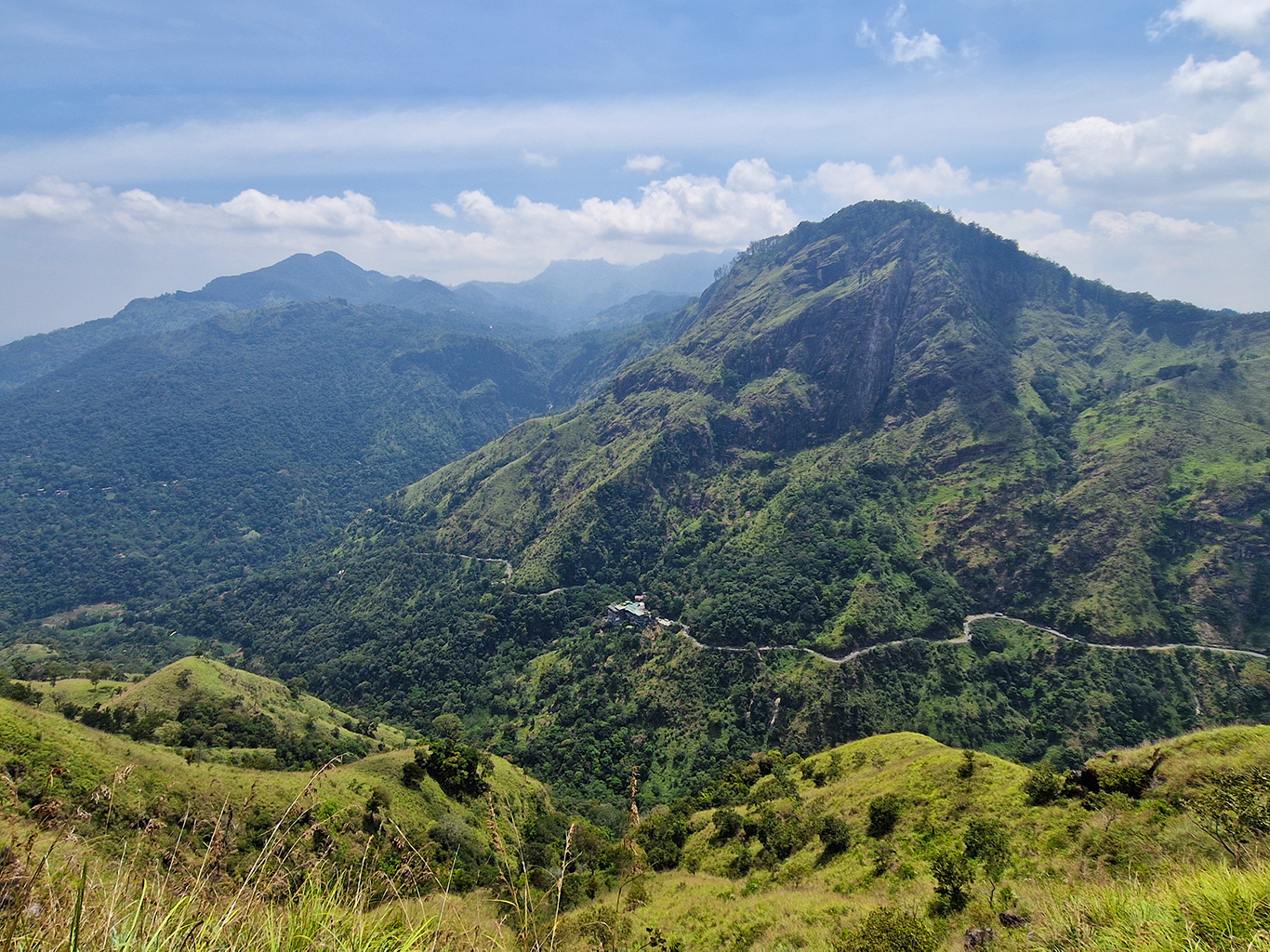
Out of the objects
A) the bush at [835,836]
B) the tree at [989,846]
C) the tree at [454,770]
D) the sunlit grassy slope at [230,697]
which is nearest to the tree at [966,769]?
the tree at [989,846]

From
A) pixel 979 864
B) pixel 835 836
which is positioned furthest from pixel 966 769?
pixel 979 864

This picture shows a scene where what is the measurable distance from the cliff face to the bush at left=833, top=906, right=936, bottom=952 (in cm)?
7236

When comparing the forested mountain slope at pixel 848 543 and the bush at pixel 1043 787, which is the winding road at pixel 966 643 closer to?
the forested mountain slope at pixel 848 543

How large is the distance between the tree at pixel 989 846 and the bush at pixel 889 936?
6.12 m

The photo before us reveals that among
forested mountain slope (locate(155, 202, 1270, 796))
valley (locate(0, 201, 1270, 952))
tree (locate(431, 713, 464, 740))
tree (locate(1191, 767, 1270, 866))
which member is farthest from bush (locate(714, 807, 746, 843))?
tree (locate(431, 713, 464, 740))

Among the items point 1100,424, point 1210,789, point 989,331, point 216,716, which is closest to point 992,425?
point 1100,424

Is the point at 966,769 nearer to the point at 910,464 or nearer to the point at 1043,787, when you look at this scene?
the point at 1043,787

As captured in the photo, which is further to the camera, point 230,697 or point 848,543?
point 848,543

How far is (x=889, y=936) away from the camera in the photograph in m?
16.0

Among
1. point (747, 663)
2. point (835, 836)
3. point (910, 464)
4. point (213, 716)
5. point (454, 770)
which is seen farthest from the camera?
point (910, 464)

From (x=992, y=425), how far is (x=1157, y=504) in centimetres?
3363

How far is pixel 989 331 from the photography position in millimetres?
153250

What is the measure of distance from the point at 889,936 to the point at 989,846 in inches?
440

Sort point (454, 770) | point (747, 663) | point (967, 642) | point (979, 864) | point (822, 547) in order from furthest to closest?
point (822, 547) < point (967, 642) < point (747, 663) < point (454, 770) < point (979, 864)
